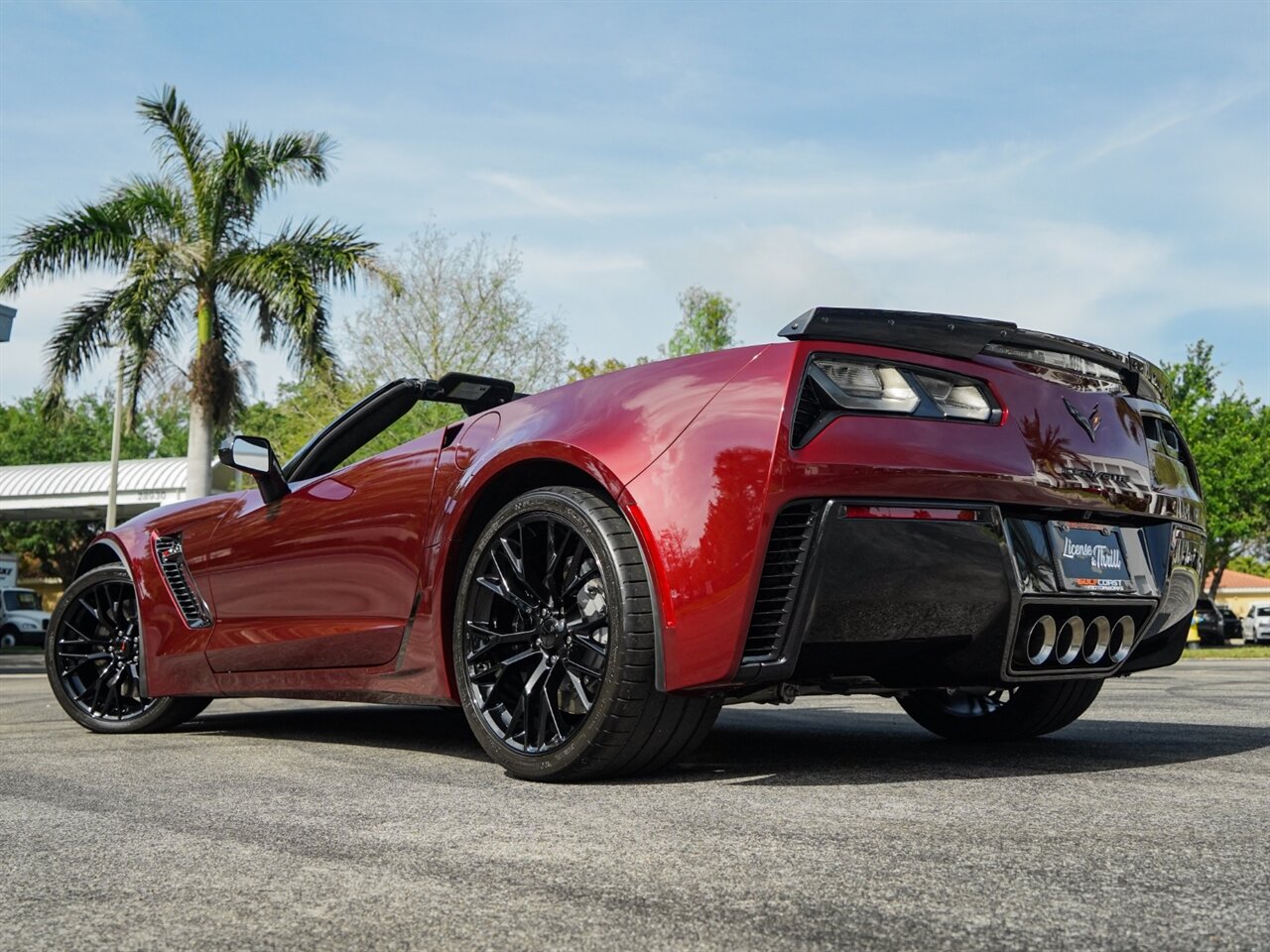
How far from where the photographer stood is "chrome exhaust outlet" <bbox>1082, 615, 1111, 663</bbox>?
361 centimetres

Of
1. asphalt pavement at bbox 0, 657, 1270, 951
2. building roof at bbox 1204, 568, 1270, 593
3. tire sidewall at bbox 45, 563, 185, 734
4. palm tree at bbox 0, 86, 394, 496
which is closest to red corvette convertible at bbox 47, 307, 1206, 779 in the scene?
asphalt pavement at bbox 0, 657, 1270, 951

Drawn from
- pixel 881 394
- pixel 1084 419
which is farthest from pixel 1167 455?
pixel 881 394

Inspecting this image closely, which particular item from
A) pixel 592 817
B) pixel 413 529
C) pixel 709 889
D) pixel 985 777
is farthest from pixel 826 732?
pixel 709 889

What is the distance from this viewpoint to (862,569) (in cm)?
321

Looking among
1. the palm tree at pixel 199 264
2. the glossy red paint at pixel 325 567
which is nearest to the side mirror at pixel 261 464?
the glossy red paint at pixel 325 567

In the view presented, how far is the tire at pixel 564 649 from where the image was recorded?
3.33 meters

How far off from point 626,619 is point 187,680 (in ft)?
8.47

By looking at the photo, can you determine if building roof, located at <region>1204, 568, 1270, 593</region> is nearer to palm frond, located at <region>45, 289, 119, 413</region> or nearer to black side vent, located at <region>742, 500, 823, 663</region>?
palm frond, located at <region>45, 289, 119, 413</region>

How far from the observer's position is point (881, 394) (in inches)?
131

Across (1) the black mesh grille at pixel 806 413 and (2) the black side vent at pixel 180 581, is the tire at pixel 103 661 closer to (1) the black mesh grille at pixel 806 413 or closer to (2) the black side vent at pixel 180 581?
(2) the black side vent at pixel 180 581

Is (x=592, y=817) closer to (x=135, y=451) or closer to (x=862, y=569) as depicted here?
(x=862, y=569)

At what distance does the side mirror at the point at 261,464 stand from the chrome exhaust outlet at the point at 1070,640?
2.83 metres

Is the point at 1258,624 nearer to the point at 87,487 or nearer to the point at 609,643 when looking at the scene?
the point at 87,487

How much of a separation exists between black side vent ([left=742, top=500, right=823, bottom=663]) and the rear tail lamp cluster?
19 centimetres
